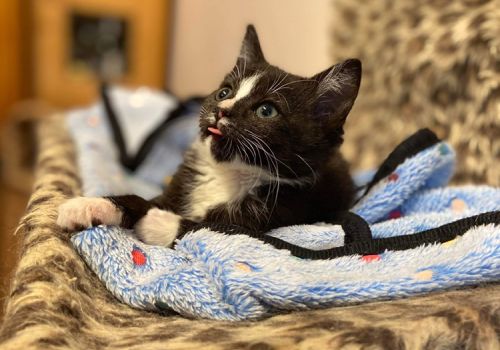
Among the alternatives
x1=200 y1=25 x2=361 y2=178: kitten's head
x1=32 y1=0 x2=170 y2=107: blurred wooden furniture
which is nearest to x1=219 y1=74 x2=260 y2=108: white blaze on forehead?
x1=200 y1=25 x2=361 y2=178: kitten's head

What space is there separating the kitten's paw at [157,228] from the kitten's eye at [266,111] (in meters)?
0.24

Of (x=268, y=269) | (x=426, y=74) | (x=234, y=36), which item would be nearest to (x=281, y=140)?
(x=268, y=269)

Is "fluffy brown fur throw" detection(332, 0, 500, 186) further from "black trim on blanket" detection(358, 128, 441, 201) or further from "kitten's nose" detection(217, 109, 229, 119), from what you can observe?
"kitten's nose" detection(217, 109, 229, 119)

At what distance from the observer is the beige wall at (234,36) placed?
2.27 m

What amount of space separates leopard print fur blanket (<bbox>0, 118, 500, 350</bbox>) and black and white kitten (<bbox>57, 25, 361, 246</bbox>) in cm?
14

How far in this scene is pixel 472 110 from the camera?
57.1 inches

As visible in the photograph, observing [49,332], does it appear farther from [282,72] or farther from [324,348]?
[282,72]

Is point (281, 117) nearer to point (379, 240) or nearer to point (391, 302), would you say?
point (379, 240)

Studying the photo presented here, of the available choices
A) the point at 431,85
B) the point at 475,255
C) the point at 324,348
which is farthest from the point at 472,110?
the point at 324,348

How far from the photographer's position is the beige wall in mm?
2273

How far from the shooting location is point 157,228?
0.99 m

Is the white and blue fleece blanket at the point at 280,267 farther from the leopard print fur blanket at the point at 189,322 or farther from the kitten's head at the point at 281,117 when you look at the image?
the kitten's head at the point at 281,117

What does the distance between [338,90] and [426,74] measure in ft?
2.12

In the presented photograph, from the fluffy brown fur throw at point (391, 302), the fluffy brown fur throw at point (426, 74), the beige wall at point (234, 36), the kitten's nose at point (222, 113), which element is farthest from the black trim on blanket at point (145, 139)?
the kitten's nose at point (222, 113)
